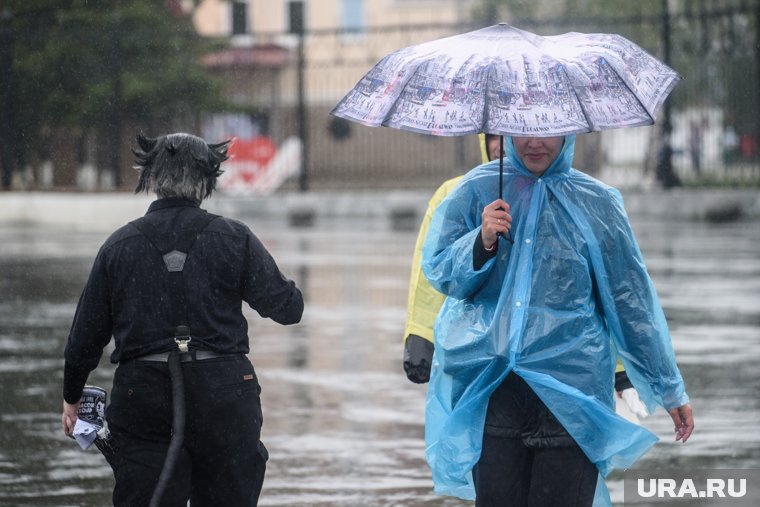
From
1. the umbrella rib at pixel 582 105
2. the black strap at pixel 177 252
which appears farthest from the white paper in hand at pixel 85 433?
the umbrella rib at pixel 582 105

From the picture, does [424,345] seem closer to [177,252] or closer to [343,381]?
[177,252]

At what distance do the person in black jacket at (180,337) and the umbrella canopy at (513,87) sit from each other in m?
0.58

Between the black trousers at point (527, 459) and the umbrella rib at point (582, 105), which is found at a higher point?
the umbrella rib at point (582, 105)

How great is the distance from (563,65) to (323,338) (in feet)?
22.9

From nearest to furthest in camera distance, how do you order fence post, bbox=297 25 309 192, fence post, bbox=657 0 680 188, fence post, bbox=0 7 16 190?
fence post, bbox=657 0 680 188, fence post, bbox=0 7 16 190, fence post, bbox=297 25 309 192

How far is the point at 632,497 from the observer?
6.59 m

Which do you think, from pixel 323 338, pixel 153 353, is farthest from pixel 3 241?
pixel 153 353

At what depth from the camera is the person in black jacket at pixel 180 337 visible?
15.0 feet

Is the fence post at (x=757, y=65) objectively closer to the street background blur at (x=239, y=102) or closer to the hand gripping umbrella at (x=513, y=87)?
the street background blur at (x=239, y=102)

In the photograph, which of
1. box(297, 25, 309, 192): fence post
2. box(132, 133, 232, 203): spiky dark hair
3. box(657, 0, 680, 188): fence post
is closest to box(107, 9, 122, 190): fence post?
box(297, 25, 309, 192): fence post

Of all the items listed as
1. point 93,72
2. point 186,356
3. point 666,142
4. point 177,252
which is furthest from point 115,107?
point 186,356

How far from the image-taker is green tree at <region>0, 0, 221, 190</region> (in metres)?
24.7

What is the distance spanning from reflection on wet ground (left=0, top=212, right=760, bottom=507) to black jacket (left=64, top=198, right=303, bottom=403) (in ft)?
6.50

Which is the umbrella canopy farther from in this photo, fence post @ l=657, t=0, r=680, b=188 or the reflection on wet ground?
fence post @ l=657, t=0, r=680, b=188
